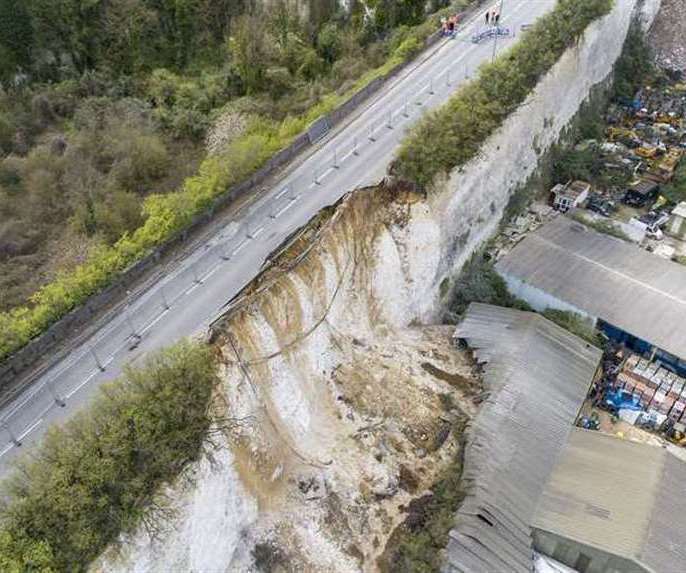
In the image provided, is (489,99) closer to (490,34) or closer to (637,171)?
(490,34)

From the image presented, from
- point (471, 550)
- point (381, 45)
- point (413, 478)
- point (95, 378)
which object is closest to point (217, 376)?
point (95, 378)

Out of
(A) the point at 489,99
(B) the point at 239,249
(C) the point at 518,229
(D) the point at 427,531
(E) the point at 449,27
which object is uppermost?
(E) the point at 449,27

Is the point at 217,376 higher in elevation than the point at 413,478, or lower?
higher

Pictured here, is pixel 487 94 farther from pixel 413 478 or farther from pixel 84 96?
pixel 84 96

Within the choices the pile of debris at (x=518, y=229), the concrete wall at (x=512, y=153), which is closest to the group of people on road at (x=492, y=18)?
the concrete wall at (x=512, y=153)

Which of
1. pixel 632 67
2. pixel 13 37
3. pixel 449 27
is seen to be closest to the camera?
pixel 449 27

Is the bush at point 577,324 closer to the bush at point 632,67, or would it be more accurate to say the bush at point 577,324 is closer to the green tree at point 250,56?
the bush at point 632,67

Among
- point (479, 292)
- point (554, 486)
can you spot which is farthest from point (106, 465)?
point (479, 292)

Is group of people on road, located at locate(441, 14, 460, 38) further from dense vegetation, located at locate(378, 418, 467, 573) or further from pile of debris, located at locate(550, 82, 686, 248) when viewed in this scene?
dense vegetation, located at locate(378, 418, 467, 573)
